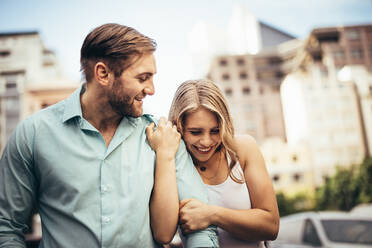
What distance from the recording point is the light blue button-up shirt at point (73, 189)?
4.87 ft

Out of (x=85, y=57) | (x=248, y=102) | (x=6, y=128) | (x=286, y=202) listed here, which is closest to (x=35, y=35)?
(x=6, y=128)

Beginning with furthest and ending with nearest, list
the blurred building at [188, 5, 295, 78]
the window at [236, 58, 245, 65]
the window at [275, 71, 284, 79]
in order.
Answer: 1. the blurred building at [188, 5, 295, 78]
2. the window at [275, 71, 284, 79]
3. the window at [236, 58, 245, 65]

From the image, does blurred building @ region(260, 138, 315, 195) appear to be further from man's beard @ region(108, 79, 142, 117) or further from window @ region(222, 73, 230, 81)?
man's beard @ region(108, 79, 142, 117)

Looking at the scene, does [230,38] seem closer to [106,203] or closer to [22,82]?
[22,82]

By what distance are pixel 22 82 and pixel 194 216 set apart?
135 feet

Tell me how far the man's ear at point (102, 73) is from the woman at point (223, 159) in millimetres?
522

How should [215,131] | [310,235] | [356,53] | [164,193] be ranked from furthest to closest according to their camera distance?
[356,53] → [310,235] → [215,131] → [164,193]

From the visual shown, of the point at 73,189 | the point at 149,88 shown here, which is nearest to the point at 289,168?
the point at 149,88

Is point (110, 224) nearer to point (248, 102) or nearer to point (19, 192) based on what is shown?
point (19, 192)

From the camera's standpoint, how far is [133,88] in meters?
1.65

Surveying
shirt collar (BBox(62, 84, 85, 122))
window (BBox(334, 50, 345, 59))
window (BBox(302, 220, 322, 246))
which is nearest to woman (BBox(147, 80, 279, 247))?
shirt collar (BBox(62, 84, 85, 122))

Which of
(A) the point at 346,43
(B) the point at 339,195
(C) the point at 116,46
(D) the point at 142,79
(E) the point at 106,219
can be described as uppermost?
(A) the point at 346,43

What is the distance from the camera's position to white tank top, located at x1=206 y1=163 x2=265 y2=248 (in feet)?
6.25

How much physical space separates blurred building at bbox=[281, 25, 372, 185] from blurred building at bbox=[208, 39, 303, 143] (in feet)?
17.7
